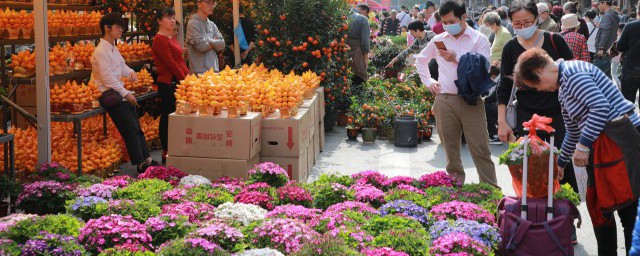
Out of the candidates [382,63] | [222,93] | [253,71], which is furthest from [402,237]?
[382,63]

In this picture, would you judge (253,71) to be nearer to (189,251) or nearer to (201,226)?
(201,226)

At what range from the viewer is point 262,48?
36.0 feet

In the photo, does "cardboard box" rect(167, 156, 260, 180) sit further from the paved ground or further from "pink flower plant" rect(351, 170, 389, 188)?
the paved ground

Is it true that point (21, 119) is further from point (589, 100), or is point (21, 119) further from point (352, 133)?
point (589, 100)

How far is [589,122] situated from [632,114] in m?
0.35

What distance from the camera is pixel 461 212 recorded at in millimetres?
5133

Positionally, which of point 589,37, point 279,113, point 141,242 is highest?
point 589,37

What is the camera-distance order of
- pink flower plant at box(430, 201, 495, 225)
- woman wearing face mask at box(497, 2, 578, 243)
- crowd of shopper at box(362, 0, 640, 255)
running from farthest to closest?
woman wearing face mask at box(497, 2, 578, 243) → pink flower plant at box(430, 201, 495, 225) → crowd of shopper at box(362, 0, 640, 255)

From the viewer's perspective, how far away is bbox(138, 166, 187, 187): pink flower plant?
650 cm

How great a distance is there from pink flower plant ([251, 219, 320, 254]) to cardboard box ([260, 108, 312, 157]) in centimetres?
291

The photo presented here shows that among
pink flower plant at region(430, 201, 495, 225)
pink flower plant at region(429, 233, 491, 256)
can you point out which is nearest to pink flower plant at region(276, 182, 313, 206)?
pink flower plant at region(430, 201, 495, 225)


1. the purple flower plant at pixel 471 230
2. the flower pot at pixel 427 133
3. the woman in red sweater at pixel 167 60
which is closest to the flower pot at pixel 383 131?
the flower pot at pixel 427 133

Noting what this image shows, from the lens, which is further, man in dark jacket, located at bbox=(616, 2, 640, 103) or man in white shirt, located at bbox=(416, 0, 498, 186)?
man in dark jacket, located at bbox=(616, 2, 640, 103)

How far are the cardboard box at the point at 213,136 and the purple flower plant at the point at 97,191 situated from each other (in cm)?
153
